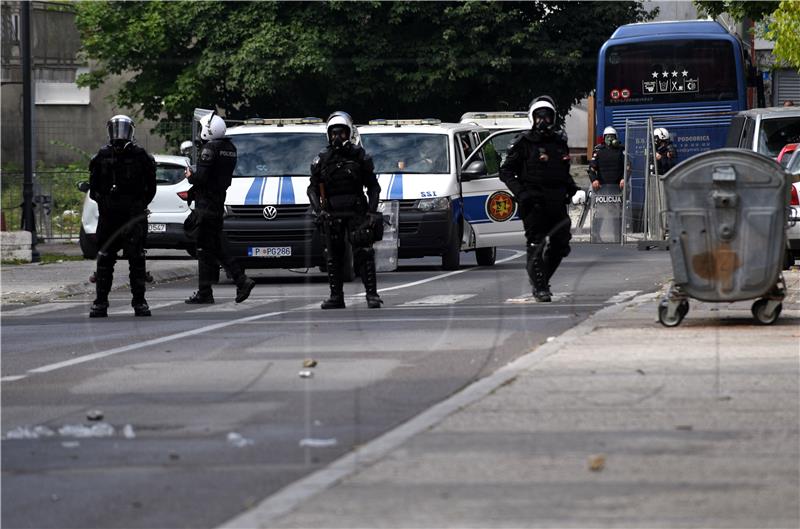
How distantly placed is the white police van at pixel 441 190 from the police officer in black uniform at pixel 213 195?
507 centimetres

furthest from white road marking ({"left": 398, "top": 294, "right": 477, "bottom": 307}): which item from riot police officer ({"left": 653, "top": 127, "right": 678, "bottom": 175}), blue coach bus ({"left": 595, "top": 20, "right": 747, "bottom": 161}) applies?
blue coach bus ({"left": 595, "top": 20, "right": 747, "bottom": 161})

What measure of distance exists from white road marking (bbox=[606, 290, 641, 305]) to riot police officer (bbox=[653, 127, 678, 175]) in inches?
363

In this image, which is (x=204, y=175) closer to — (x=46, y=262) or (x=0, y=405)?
(x=0, y=405)

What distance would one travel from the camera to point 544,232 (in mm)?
15828

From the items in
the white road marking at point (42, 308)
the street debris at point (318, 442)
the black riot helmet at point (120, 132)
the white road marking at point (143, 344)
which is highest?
the black riot helmet at point (120, 132)

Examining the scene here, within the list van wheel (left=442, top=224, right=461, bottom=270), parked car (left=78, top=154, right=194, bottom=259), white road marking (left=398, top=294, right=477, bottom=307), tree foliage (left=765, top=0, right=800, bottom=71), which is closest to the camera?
white road marking (left=398, top=294, right=477, bottom=307)

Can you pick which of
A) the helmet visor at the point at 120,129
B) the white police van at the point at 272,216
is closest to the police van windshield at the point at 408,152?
the white police van at the point at 272,216

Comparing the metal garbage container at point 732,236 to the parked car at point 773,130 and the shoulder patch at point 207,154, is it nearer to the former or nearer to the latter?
the shoulder patch at point 207,154

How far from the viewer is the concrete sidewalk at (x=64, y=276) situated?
1939cm

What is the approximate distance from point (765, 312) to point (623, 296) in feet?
13.4

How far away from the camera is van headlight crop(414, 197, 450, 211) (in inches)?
867

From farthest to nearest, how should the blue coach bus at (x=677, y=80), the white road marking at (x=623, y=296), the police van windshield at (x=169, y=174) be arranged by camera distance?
the blue coach bus at (x=677, y=80)
the police van windshield at (x=169, y=174)
the white road marking at (x=623, y=296)

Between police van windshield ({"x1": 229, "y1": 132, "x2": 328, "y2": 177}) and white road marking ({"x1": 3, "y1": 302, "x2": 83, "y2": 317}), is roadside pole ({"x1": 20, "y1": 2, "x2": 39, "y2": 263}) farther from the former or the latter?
white road marking ({"x1": 3, "y1": 302, "x2": 83, "y2": 317})

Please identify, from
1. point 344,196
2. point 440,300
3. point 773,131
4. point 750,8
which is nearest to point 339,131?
point 344,196
